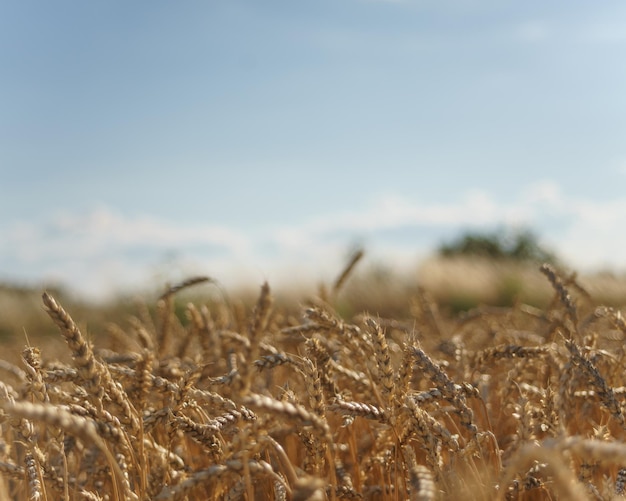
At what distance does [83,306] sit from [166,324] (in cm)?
2038

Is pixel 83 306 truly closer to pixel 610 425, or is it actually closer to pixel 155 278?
pixel 155 278

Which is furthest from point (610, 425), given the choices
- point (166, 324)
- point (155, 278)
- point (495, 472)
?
point (155, 278)

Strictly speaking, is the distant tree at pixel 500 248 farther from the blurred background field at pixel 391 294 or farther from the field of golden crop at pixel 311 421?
the field of golden crop at pixel 311 421

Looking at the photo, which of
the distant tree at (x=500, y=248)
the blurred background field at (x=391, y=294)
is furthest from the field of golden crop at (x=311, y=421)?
the distant tree at (x=500, y=248)

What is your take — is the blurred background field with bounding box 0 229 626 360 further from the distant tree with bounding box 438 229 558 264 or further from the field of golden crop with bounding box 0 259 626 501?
the field of golden crop with bounding box 0 259 626 501

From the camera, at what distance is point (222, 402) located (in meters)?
1.86

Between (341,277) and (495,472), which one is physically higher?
(341,277)

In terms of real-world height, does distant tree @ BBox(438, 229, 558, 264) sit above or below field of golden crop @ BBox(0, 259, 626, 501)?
above

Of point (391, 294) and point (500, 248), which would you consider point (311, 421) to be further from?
point (500, 248)

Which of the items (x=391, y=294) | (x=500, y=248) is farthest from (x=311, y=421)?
(x=500, y=248)

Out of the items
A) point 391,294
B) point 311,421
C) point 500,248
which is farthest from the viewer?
point 500,248

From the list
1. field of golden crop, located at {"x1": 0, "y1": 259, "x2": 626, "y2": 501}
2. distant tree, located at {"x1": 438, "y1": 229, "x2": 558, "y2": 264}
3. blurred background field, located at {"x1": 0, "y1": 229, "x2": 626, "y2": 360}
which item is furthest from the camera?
distant tree, located at {"x1": 438, "y1": 229, "x2": 558, "y2": 264}

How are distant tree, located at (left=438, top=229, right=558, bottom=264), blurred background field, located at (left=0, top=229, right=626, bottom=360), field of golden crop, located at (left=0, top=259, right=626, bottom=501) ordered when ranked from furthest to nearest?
distant tree, located at (left=438, top=229, right=558, bottom=264) < blurred background field, located at (left=0, top=229, right=626, bottom=360) < field of golden crop, located at (left=0, top=259, right=626, bottom=501)

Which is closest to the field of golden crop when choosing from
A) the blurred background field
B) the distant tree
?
the blurred background field
